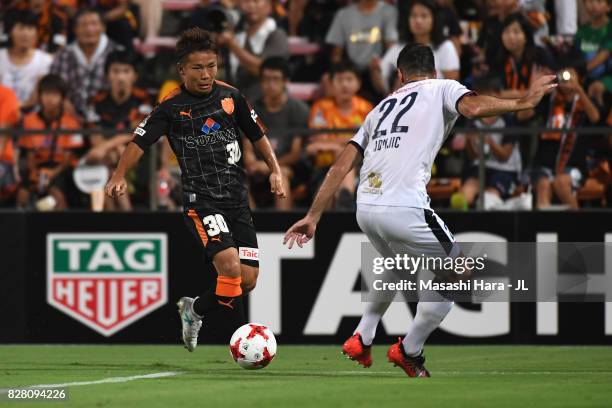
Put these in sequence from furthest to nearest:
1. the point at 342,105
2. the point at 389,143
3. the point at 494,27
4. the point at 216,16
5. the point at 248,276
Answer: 1. the point at 216,16
2. the point at 494,27
3. the point at 342,105
4. the point at 248,276
5. the point at 389,143

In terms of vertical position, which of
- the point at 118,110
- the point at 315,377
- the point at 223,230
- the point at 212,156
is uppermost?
the point at 212,156

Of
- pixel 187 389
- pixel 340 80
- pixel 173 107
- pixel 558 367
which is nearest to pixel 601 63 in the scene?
pixel 340 80

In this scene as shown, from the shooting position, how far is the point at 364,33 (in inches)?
604

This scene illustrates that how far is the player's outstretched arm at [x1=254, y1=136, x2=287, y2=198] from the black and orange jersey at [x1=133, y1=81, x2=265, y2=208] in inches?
2.5

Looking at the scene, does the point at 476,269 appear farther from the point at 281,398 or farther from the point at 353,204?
the point at 281,398

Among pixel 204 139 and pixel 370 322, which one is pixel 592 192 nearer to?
pixel 370 322

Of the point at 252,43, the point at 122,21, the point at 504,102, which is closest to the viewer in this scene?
the point at 504,102

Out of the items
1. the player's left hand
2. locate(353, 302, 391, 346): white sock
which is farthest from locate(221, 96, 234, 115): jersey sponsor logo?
→ locate(353, 302, 391, 346): white sock

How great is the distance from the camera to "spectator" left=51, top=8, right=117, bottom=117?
49.0 ft

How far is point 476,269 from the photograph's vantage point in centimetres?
1267

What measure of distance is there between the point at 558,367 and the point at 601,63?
16.7ft

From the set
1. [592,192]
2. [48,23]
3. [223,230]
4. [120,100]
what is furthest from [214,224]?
[48,23]

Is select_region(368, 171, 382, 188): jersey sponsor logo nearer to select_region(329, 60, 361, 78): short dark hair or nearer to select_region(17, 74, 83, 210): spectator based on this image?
select_region(17, 74, 83, 210): spectator

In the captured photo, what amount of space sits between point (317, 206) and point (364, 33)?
6968mm
